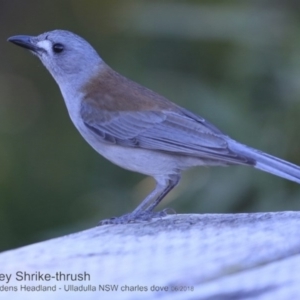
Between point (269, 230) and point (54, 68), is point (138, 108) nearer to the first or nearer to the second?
point (54, 68)

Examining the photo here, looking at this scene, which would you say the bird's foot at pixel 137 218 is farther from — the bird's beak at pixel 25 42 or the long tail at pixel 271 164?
the bird's beak at pixel 25 42

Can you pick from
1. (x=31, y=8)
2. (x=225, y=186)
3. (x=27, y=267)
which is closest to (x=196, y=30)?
(x=225, y=186)

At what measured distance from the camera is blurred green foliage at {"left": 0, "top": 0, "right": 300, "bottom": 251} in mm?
5422

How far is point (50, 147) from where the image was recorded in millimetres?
6465

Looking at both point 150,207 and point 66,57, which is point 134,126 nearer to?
point 150,207

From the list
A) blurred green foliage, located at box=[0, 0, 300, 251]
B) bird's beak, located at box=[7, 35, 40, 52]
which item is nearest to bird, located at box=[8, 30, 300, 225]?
bird's beak, located at box=[7, 35, 40, 52]

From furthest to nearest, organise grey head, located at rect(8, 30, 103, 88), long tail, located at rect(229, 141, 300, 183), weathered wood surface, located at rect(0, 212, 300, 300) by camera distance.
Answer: grey head, located at rect(8, 30, 103, 88) < long tail, located at rect(229, 141, 300, 183) < weathered wood surface, located at rect(0, 212, 300, 300)

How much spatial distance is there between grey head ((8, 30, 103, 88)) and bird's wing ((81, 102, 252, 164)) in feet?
1.23

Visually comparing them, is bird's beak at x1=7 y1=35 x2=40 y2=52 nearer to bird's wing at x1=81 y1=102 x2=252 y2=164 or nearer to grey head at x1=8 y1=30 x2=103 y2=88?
grey head at x1=8 y1=30 x2=103 y2=88


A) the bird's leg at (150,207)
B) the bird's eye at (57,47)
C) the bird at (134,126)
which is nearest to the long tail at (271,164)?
the bird at (134,126)

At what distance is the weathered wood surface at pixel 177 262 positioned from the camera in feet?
7.23

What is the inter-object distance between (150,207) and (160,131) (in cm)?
50

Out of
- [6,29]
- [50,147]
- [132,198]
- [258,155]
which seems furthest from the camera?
[6,29]

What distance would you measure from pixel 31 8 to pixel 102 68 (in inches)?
93.0
